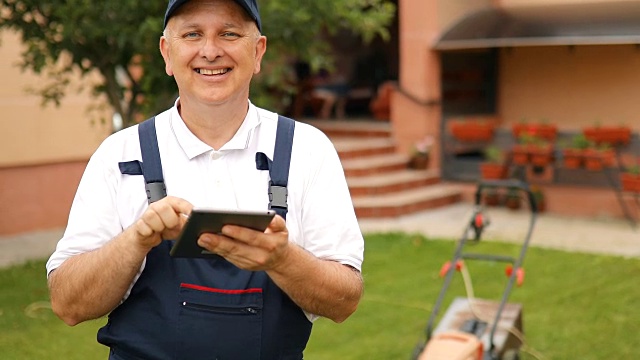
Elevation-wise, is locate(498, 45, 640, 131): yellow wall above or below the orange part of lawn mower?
above

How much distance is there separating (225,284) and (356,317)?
5.05m

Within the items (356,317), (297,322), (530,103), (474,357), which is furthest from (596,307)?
(530,103)

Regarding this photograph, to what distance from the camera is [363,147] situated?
1328 centimetres

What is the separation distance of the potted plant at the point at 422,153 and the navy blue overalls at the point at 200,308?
10720mm

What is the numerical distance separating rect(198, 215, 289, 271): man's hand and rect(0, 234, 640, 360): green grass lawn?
14.1 ft

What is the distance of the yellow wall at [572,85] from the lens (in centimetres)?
1259

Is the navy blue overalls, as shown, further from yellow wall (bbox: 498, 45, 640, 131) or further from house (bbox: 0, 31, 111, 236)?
yellow wall (bbox: 498, 45, 640, 131)

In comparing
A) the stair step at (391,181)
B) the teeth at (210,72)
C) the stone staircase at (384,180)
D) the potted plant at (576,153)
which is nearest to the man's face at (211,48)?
the teeth at (210,72)

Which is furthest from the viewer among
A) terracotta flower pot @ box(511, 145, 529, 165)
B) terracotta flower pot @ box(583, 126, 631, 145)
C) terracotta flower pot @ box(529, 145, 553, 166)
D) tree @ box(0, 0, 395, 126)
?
terracotta flower pot @ box(511, 145, 529, 165)

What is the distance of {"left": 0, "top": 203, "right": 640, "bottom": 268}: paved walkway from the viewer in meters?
9.83

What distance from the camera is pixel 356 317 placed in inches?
289

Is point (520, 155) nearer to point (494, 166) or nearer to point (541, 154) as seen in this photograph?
point (541, 154)

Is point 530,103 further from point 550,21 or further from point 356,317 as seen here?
point 356,317

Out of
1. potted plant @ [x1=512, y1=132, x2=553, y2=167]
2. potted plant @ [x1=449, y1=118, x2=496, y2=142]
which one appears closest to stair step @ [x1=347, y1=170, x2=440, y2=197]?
potted plant @ [x1=449, y1=118, x2=496, y2=142]
